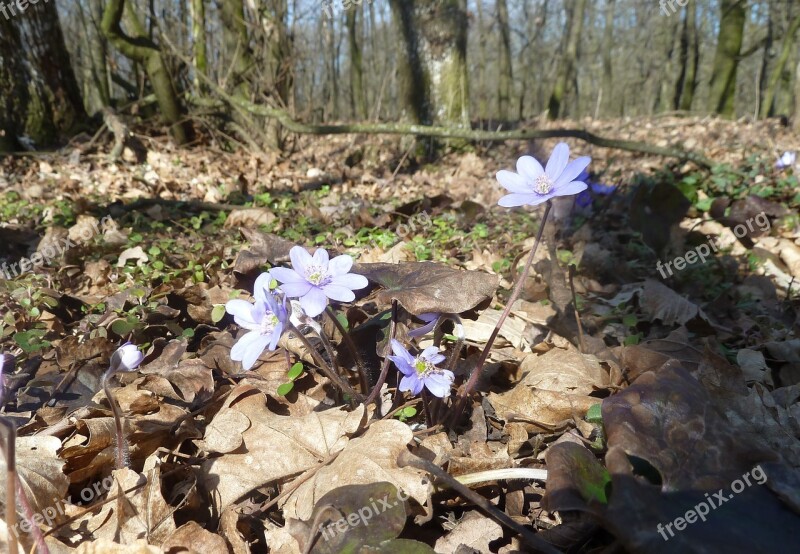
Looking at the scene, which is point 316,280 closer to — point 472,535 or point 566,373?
point 472,535

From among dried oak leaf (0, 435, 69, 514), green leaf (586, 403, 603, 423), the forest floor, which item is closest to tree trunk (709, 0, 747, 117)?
the forest floor

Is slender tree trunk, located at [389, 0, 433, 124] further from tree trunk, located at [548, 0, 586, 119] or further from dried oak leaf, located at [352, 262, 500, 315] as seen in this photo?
tree trunk, located at [548, 0, 586, 119]

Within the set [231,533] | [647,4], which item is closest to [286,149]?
[231,533]

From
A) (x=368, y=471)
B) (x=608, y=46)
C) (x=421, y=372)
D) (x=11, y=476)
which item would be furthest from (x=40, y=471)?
(x=608, y=46)

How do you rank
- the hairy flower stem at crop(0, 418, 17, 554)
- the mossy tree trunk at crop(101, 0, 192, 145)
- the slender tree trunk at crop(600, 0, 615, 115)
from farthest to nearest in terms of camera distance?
the slender tree trunk at crop(600, 0, 615, 115) → the mossy tree trunk at crop(101, 0, 192, 145) → the hairy flower stem at crop(0, 418, 17, 554)

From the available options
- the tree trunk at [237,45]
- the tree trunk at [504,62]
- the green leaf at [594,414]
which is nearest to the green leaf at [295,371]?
the green leaf at [594,414]

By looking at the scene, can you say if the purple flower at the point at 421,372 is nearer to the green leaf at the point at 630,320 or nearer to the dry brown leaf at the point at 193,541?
the dry brown leaf at the point at 193,541
